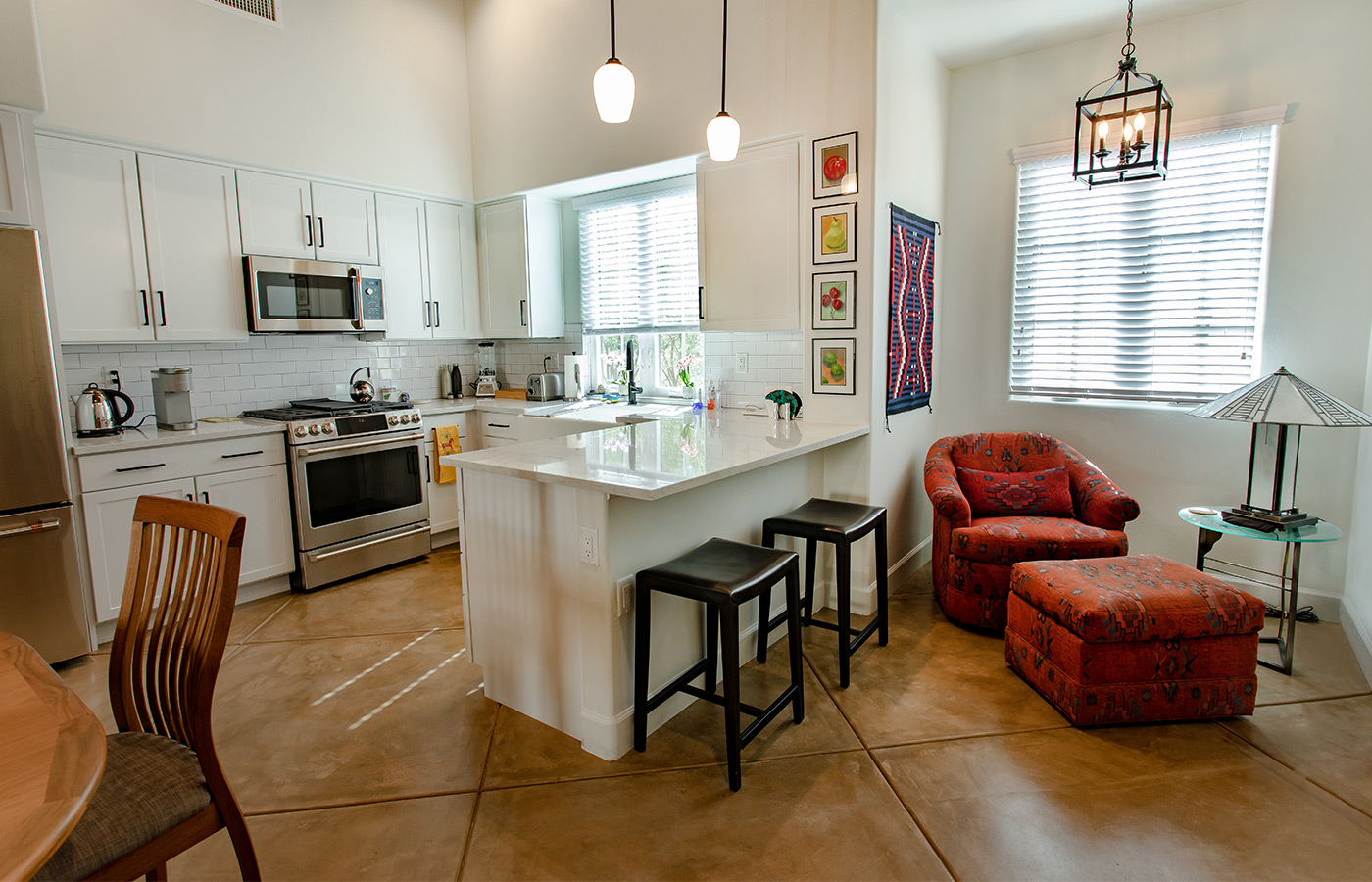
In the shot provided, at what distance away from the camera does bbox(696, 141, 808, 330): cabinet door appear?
370 cm

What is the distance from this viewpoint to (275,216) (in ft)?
13.8

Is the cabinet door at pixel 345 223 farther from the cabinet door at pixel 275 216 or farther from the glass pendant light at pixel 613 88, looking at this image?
the glass pendant light at pixel 613 88

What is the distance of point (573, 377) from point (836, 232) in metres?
2.33

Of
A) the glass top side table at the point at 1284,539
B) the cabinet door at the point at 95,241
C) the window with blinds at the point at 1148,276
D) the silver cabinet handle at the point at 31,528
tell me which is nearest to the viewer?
the glass top side table at the point at 1284,539

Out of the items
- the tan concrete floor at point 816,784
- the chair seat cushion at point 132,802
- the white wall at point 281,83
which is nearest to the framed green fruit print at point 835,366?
the tan concrete floor at point 816,784

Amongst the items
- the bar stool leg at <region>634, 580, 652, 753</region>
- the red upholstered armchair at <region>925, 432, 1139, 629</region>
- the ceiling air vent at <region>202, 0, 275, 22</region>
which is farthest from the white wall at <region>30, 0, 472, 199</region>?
the red upholstered armchair at <region>925, 432, 1139, 629</region>

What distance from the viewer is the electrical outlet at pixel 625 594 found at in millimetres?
2379

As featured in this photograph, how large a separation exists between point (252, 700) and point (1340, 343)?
5154 millimetres

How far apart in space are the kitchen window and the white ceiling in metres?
1.60

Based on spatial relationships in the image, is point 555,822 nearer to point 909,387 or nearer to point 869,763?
point 869,763

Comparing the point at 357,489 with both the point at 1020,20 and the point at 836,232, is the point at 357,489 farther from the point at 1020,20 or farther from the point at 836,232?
the point at 1020,20

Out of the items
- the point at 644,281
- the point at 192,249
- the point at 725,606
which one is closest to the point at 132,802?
the point at 725,606

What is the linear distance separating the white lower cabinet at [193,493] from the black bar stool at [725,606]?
6.75 feet

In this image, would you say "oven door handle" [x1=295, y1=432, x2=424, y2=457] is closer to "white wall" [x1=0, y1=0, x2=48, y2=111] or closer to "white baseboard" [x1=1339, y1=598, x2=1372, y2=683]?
"white wall" [x1=0, y1=0, x2=48, y2=111]
